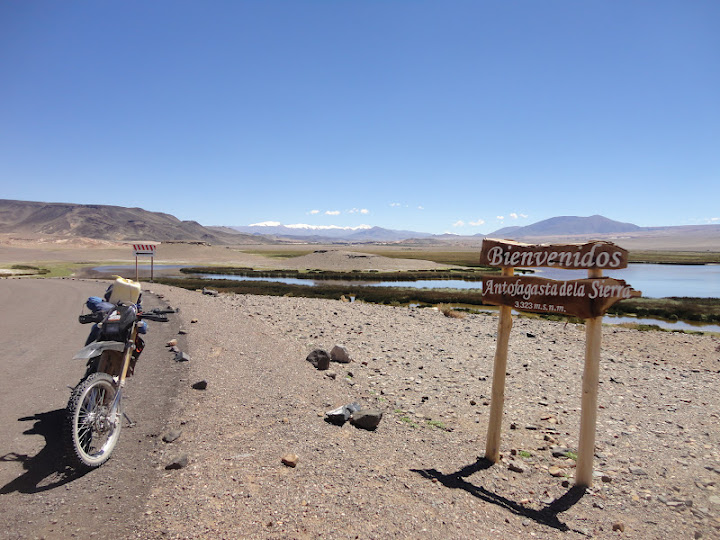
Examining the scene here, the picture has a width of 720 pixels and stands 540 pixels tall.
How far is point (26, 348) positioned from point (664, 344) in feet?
78.8

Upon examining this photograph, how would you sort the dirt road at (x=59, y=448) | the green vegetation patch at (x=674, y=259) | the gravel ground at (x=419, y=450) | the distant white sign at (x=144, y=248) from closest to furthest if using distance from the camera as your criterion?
the dirt road at (x=59, y=448), the gravel ground at (x=419, y=450), the distant white sign at (x=144, y=248), the green vegetation patch at (x=674, y=259)

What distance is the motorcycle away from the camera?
5.23m

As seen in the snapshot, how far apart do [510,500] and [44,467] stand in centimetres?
597

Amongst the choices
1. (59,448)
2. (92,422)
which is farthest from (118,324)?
(59,448)

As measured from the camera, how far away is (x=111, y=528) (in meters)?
4.39

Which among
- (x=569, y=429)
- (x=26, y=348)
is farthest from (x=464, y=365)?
(x=26, y=348)

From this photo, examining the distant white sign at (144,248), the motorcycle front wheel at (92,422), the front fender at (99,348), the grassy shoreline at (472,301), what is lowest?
the grassy shoreline at (472,301)

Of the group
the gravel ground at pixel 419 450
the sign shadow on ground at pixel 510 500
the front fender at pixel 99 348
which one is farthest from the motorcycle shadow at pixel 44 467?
the sign shadow on ground at pixel 510 500

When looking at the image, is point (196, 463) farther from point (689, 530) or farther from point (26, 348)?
point (26, 348)

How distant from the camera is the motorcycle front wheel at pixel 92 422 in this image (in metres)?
5.16

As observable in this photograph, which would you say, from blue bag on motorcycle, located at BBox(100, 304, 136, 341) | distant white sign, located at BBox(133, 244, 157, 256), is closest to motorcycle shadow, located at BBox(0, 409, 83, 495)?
blue bag on motorcycle, located at BBox(100, 304, 136, 341)

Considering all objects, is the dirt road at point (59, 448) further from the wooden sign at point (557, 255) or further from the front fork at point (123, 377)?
the wooden sign at point (557, 255)

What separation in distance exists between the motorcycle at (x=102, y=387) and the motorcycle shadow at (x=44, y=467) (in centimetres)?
21

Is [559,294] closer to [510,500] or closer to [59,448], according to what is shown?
[510,500]
